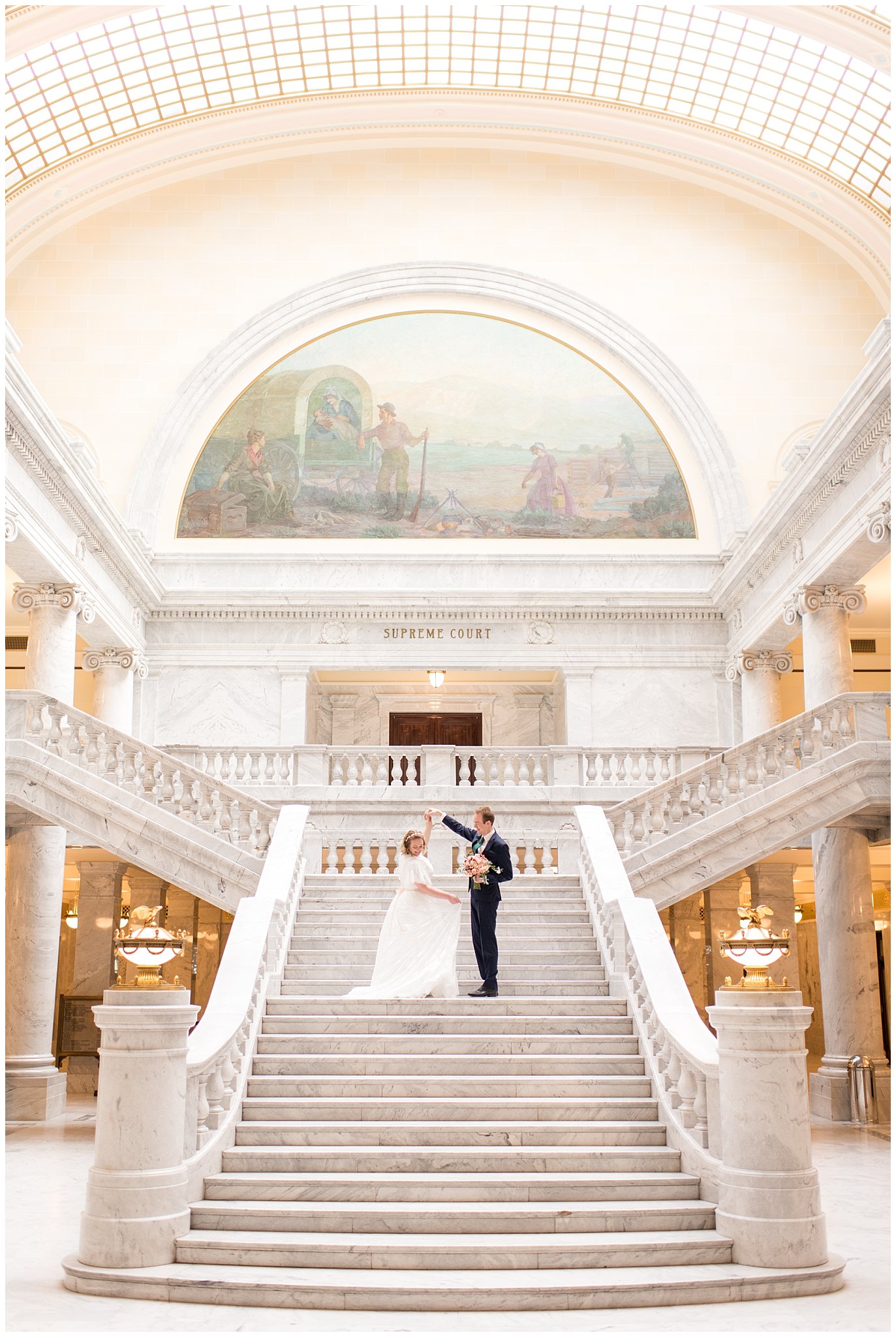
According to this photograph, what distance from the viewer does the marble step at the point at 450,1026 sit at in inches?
401

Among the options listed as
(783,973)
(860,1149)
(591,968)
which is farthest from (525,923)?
(783,973)

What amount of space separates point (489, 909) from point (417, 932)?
0.68 metres

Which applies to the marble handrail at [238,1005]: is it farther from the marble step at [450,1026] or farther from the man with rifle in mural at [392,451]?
the man with rifle in mural at [392,451]

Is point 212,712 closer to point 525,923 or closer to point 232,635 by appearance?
point 232,635

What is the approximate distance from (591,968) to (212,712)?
37.9ft

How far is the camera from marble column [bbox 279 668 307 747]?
70.3ft

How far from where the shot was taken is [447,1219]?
25.0 feet

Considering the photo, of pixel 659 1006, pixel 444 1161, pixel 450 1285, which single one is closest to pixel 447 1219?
pixel 444 1161

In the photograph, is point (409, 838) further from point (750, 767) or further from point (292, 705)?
point (292, 705)

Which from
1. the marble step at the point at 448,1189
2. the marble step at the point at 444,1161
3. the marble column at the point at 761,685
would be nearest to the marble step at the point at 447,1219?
the marble step at the point at 448,1189

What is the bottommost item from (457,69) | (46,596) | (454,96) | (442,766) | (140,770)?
(140,770)

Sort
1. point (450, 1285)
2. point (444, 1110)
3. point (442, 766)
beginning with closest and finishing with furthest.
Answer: point (450, 1285) → point (444, 1110) → point (442, 766)

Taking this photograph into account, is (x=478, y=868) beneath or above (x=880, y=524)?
beneath

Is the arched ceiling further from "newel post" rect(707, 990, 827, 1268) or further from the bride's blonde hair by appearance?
"newel post" rect(707, 990, 827, 1268)
